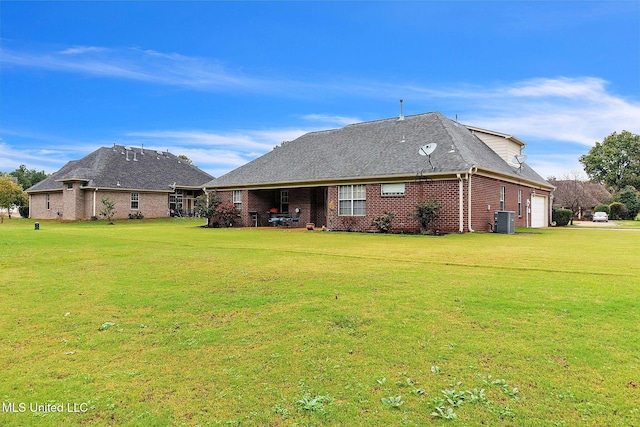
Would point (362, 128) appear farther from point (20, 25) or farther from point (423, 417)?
point (423, 417)

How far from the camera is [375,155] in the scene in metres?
21.9

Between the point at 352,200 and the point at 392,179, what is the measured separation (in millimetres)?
2654

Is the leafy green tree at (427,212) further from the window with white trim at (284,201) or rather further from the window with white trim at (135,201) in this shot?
the window with white trim at (135,201)

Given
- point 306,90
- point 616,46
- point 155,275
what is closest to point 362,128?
point 306,90

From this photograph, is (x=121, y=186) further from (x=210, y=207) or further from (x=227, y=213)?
(x=227, y=213)

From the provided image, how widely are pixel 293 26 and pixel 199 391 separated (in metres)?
18.8

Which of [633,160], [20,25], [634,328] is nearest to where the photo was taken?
[634,328]

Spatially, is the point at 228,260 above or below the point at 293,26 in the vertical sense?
below

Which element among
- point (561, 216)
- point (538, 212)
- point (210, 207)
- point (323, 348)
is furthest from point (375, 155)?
point (323, 348)

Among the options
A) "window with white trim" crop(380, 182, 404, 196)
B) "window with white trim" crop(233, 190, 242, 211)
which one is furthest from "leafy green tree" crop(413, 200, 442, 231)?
"window with white trim" crop(233, 190, 242, 211)

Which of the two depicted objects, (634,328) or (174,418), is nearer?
(174,418)

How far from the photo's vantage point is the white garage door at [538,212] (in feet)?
85.3

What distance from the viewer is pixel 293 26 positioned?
18891 millimetres

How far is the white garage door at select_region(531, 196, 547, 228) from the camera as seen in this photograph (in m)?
26.0
